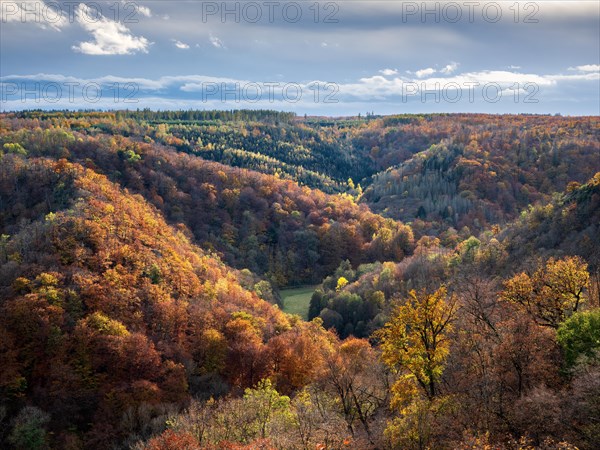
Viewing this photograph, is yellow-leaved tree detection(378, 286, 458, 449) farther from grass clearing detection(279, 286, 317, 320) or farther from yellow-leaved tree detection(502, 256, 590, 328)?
grass clearing detection(279, 286, 317, 320)

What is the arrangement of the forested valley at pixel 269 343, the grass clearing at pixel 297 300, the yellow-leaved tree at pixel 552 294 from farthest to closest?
1. the grass clearing at pixel 297 300
2. the yellow-leaved tree at pixel 552 294
3. the forested valley at pixel 269 343

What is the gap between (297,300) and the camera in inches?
6885

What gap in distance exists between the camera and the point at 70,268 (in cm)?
9581

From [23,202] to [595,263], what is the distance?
140 m

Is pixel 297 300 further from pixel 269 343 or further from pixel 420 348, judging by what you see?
pixel 420 348

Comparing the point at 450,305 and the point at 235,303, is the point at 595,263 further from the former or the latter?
the point at 235,303

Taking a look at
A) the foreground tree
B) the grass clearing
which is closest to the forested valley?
the foreground tree

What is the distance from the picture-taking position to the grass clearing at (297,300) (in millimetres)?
160225

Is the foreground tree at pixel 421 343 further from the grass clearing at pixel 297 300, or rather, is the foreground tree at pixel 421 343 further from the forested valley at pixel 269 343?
the grass clearing at pixel 297 300

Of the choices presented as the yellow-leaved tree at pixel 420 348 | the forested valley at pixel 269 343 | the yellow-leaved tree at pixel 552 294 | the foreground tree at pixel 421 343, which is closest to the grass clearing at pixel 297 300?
the forested valley at pixel 269 343

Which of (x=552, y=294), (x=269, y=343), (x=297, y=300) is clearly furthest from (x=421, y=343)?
(x=297, y=300)

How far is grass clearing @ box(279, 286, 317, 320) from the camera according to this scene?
526 feet

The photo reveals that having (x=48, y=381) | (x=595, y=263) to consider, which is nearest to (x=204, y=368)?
(x=48, y=381)

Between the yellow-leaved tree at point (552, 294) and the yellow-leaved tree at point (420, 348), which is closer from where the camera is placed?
the yellow-leaved tree at point (420, 348)
